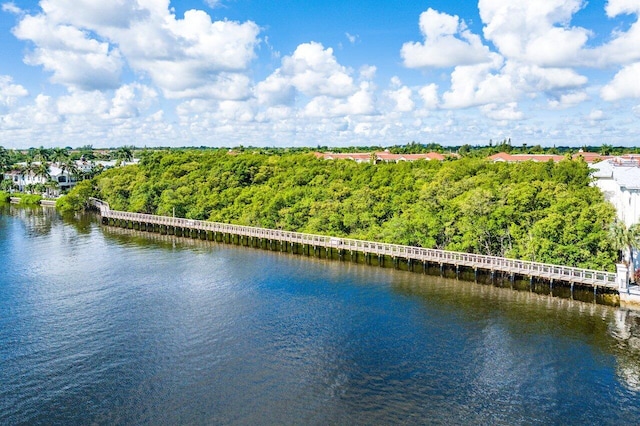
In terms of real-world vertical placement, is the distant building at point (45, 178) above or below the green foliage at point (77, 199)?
above

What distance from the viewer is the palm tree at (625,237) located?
128ft

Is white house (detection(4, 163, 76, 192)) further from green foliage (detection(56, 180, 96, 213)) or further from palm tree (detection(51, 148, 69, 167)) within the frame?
green foliage (detection(56, 180, 96, 213))

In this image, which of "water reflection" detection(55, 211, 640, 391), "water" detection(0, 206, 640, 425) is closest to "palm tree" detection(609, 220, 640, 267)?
"water reflection" detection(55, 211, 640, 391)

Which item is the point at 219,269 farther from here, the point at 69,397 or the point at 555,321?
the point at 555,321

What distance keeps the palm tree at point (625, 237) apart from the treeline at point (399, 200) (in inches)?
45.1

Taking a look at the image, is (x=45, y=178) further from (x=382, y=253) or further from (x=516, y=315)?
(x=516, y=315)

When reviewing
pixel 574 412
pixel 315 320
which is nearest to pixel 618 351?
pixel 574 412

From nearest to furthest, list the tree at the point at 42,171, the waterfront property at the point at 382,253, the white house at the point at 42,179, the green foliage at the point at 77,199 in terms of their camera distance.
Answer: the waterfront property at the point at 382,253 → the green foliage at the point at 77,199 → the tree at the point at 42,171 → the white house at the point at 42,179

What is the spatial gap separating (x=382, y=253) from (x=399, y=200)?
1017 centimetres

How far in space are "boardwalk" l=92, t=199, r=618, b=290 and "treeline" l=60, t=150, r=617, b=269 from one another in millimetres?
1360

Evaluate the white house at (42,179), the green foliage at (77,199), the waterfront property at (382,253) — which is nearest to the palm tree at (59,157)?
the white house at (42,179)

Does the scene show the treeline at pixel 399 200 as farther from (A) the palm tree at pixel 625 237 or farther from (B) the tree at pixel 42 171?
(B) the tree at pixel 42 171

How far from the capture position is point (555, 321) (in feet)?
116

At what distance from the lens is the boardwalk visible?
40.9 meters
